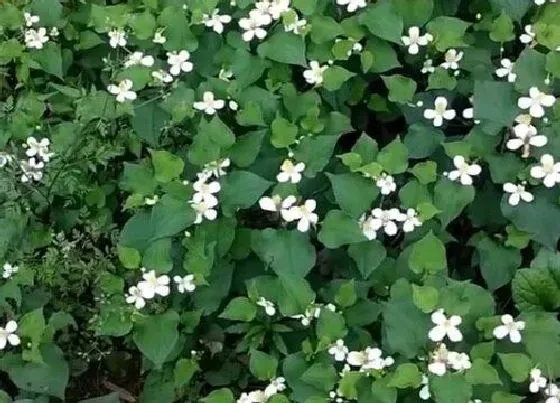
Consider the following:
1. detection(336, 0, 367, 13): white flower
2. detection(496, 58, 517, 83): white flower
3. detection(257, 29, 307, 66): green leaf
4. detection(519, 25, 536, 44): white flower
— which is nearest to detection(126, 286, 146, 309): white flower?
detection(257, 29, 307, 66): green leaf

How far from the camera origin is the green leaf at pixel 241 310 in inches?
82.5

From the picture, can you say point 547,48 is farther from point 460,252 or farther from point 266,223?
point 266,223

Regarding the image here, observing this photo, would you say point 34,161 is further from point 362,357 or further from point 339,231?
point 362,357

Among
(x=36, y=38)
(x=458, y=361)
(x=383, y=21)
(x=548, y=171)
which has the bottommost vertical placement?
(x=458, y=361)

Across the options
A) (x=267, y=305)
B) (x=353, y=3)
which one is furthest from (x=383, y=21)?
(x=267, y=305)

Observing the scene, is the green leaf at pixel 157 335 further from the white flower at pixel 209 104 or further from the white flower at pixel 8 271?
the white flower at pixel 209 104

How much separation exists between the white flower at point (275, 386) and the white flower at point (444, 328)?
1.18ft

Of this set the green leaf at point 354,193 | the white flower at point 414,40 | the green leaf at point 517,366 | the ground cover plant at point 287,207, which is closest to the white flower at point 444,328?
the ground cover plant at point 287,207

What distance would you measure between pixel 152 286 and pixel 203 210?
0.21 m

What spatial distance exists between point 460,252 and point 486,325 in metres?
0.42

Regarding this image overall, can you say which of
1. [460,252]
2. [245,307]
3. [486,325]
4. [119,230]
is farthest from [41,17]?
[486,325]

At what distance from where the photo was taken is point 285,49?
2.32m

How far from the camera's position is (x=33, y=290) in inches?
91.4

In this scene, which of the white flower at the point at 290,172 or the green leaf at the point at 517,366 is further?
the white flower at the point at 290,172
